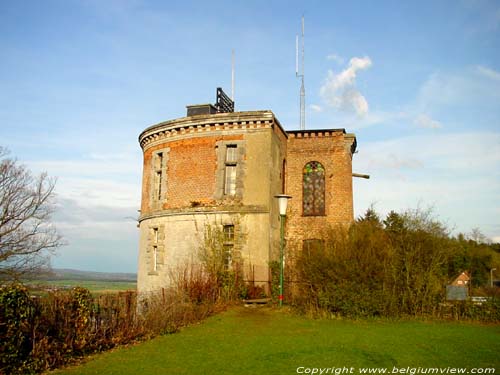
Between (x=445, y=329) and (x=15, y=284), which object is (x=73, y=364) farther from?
(x=445, y=329)

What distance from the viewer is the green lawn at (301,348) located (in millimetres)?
8555

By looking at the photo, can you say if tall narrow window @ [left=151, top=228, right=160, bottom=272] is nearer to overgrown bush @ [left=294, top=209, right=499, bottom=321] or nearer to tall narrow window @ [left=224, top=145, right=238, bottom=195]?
tall narrow window @ [left=224, top=145, right=238, bottom=195]

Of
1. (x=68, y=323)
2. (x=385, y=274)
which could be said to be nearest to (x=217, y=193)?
(x=385, y=274)

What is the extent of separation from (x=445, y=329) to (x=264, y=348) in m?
6.01

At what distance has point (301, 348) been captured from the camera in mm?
10023

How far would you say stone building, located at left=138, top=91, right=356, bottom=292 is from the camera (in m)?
20.0

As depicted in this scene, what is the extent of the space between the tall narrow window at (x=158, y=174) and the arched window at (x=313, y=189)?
7.60 metres

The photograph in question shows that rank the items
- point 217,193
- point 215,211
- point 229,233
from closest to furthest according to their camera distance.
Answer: point 229,233 → point 215,211 → point 217,193

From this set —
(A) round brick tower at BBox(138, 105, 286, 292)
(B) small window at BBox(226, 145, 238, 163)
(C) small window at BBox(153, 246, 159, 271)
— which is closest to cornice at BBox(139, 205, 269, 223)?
(A) round brick tower at BBox(138, 105, 286, 292)

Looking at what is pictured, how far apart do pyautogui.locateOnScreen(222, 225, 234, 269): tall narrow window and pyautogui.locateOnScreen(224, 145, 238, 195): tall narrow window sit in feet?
5.56

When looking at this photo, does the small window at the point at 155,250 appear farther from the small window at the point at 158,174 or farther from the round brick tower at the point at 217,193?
the small window at the point at 158,174

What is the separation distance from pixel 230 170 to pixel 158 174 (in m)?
4.50

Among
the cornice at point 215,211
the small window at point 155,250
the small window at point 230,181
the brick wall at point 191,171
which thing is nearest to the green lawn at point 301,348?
the cornice at point 215,211

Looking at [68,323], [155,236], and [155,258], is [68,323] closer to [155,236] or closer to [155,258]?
[155,258]
